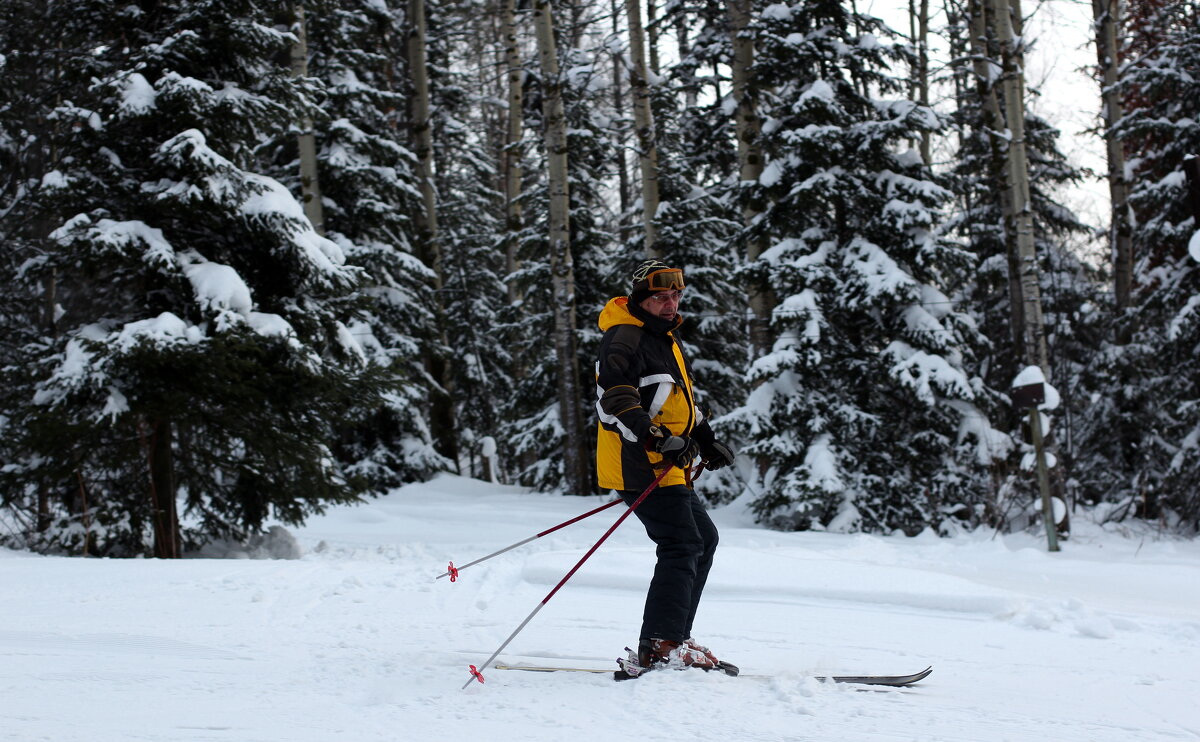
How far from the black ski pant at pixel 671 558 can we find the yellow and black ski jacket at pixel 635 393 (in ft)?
0.29

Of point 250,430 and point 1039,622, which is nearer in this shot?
point 1039,622

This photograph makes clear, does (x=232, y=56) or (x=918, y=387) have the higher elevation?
(x=232, y=56)

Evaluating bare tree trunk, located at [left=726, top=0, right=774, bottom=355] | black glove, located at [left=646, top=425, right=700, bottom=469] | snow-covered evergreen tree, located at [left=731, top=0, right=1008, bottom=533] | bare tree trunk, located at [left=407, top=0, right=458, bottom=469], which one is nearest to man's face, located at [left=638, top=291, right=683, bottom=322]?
black glove, located at [left=646, top=425, right=700, bottom=469]

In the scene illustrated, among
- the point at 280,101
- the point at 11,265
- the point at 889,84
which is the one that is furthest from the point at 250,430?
the point at 889,84

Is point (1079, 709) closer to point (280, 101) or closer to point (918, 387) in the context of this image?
point (918, 387)

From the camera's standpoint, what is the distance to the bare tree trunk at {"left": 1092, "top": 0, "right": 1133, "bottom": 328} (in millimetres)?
13797

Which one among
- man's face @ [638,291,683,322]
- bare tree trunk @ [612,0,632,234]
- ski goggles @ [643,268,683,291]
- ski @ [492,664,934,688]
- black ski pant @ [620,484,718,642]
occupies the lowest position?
ski @ [492,664,934,688]

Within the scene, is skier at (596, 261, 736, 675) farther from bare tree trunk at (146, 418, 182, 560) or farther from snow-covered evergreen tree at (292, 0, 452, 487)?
snow-covered evergreen tree at (292, 0, 452, 487)

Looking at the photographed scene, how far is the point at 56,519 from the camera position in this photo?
8.72 meters

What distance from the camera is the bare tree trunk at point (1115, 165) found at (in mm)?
13797

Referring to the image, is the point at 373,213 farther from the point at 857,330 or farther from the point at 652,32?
the point at 857,330

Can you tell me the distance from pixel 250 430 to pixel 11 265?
5.89 metres

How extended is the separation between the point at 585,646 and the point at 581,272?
11720mm

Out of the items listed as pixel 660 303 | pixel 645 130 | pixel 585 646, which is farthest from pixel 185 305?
pixel 645 130
